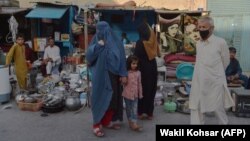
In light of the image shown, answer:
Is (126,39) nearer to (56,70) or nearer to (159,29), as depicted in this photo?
(159,29)

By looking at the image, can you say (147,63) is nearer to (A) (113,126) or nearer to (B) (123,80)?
(B) (123,80)

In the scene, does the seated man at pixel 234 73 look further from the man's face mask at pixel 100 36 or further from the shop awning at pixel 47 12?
the shop awning at pixel 47 12

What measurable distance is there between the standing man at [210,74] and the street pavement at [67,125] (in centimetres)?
113

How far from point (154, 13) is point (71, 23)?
9.62 ft

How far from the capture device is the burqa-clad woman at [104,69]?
224 inches

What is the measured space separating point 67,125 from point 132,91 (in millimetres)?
1389

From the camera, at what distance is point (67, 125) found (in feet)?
20.9

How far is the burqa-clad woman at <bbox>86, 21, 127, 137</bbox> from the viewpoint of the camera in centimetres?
569

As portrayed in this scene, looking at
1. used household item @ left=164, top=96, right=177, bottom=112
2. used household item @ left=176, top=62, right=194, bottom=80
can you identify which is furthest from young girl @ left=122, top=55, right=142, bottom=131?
used household item @ left=176, top=62, right=194, bottom=80

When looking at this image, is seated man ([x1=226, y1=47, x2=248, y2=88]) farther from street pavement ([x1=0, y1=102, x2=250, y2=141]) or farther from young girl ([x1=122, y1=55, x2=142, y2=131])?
young girl ([x1=122, y1=55, x2=142, y2=131])

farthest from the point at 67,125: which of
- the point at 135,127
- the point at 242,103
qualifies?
the point at 242,103

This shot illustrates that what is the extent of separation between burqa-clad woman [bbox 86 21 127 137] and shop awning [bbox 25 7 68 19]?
6.02 m

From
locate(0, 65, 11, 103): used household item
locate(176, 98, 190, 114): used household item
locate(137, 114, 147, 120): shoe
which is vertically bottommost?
locate(137, 114, 147, 120): shoe

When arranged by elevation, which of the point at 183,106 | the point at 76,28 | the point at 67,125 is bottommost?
the point at 67,125
